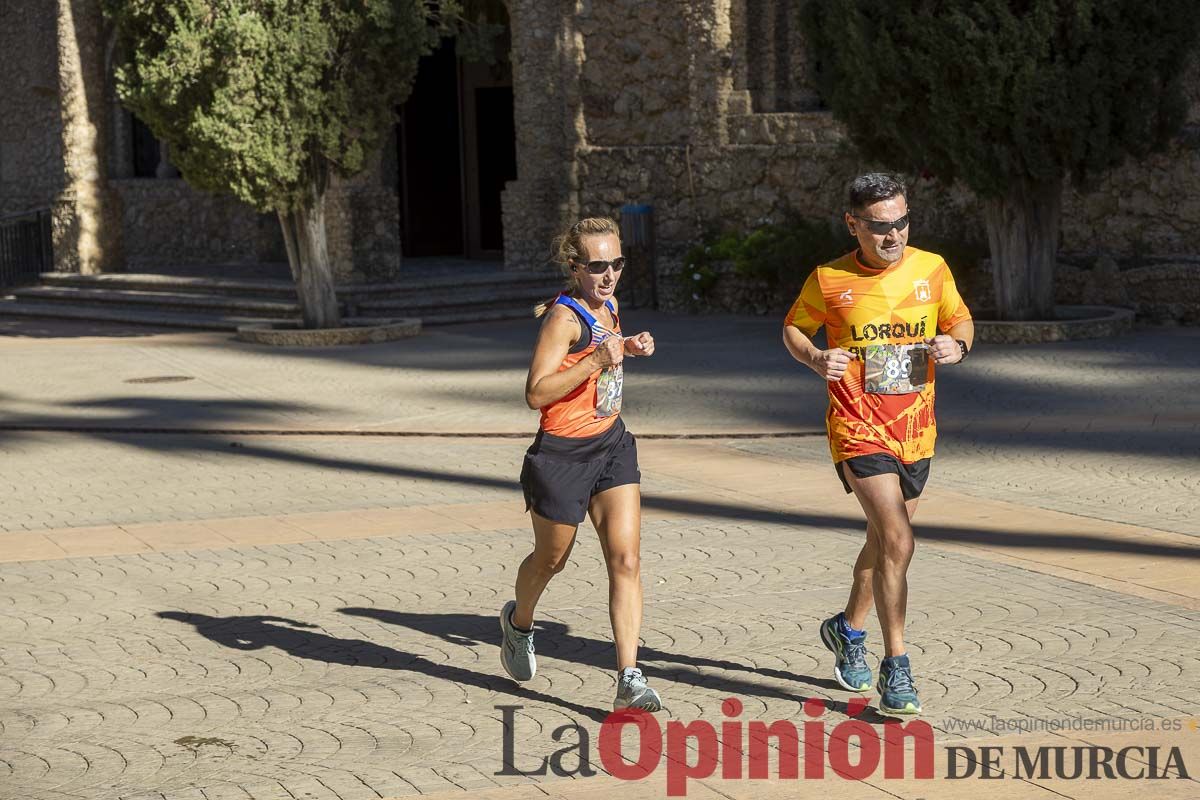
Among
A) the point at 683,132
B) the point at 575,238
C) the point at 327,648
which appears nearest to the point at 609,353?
the point at 575,238

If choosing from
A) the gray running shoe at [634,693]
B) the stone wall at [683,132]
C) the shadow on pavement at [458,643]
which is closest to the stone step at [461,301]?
the stone wall at [683,132]

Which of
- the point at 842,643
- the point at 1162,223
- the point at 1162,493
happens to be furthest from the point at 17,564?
the point at 1162,223

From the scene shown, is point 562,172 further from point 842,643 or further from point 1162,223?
point 842,643

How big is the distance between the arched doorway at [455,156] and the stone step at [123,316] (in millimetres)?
5124

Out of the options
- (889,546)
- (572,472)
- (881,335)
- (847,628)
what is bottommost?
(847,628)

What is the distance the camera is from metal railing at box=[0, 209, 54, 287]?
2861 centimetres

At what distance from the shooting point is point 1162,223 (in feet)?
60.1

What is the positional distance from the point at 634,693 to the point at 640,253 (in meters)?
17.1

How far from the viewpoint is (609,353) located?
599 cm

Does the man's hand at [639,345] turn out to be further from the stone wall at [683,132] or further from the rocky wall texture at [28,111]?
the rocky wall texture at [28,111]

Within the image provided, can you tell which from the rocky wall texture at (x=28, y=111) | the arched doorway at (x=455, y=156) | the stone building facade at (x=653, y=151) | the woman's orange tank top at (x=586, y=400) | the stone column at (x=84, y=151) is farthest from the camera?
the rocky wall texture at (x=28, y=111)

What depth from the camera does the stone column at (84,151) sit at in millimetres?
26703

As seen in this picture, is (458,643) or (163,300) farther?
(163,300)

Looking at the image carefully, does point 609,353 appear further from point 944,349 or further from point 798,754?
point 798,754
